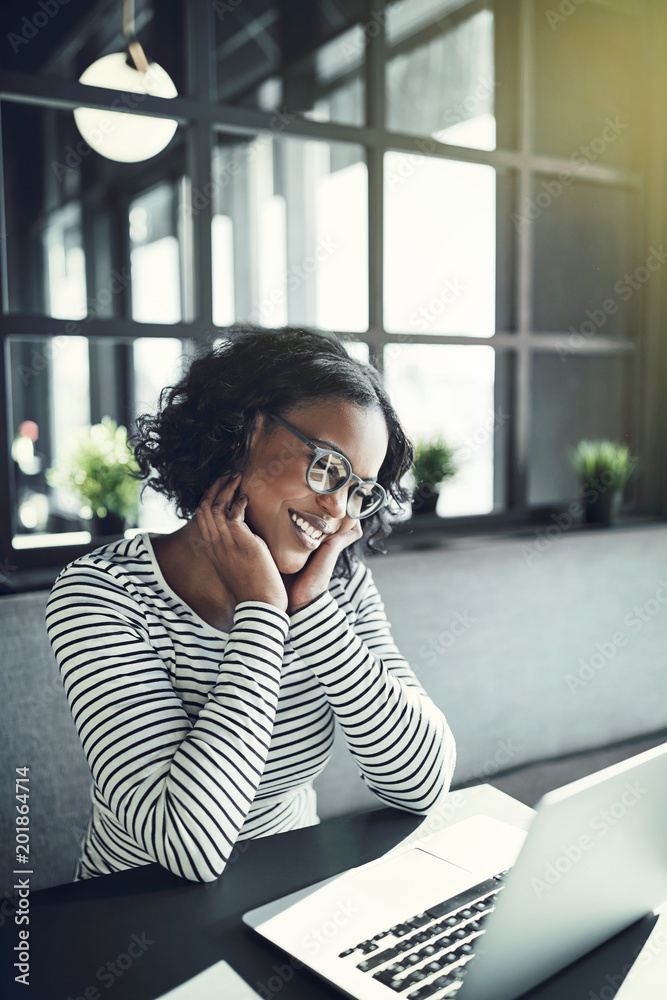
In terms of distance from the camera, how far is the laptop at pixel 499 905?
61 centimetres

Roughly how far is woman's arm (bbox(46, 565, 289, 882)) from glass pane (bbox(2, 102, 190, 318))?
3.33 meters

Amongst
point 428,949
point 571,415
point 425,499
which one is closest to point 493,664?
point 425,499

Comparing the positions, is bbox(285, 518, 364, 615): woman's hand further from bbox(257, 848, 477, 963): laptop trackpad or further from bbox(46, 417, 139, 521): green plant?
bbox(46, 417, 139, 521): green plant

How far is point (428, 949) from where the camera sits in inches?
28.7

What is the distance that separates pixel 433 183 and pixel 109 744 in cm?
259

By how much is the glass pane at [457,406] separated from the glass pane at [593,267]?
0.29 metres

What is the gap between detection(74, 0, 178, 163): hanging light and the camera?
1.71 m

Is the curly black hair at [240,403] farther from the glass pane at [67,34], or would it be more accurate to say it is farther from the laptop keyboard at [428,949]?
the glass pane at [67,34]

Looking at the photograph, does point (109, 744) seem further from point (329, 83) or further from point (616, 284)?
point (329, 83)

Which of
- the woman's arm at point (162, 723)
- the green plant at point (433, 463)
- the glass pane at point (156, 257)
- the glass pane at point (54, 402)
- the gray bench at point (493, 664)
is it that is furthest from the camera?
the glass pane at point (156, 257)

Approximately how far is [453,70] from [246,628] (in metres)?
2.50

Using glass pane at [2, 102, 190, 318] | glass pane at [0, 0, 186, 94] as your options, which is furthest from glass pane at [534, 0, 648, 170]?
glass pane at [2, 102, 190, 318]

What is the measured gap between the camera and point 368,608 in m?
1.34

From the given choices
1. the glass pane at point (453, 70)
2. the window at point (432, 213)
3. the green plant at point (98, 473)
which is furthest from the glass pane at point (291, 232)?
the green plant at point (98, 473)
